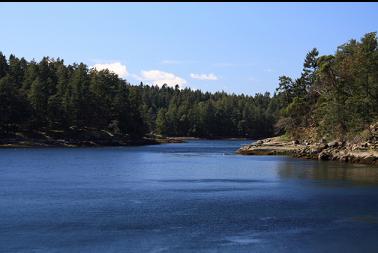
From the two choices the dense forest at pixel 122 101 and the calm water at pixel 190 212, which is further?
the dense forest at pixel 122 101

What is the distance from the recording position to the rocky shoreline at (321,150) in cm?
9431

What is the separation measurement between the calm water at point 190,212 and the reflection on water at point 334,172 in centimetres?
13

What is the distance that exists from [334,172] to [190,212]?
38105 millimetres

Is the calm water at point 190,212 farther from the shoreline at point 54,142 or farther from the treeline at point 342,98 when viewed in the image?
the shoreline at point 54,142

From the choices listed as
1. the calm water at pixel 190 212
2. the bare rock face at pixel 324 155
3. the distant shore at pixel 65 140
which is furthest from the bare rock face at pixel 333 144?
the distant shore at pixel 65 140

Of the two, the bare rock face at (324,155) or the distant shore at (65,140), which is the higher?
the distant shore at (65,140)

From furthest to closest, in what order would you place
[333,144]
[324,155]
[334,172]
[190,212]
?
[333,144] → [324,155] → [334,172] → [190,212]

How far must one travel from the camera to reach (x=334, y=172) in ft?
250

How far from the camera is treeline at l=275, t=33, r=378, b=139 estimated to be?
98375mm

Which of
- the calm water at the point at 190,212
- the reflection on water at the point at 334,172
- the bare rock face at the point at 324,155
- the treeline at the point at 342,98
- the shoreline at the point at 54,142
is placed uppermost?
the treeline at the point at 342,98

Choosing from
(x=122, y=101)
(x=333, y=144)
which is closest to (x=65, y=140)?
(x=122, y=101)

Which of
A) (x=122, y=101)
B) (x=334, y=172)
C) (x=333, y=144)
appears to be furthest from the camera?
(x=122, y=101)

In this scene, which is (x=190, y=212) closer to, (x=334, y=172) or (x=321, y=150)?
(x=334, y=172)

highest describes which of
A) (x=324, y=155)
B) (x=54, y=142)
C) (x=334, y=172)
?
(x=54, y=142)
